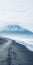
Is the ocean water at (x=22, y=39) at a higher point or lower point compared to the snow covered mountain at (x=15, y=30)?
lower

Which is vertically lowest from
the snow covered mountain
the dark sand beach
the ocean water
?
the dark sand beach

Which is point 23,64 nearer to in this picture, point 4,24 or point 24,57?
point 24,57

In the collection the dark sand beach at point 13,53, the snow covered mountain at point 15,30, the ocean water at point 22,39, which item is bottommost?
the dark sand beach at point 13,53

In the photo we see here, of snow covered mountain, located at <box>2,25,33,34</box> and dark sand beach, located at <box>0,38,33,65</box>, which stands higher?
snow covered mountain, located at <box>2,25,33,34</box>

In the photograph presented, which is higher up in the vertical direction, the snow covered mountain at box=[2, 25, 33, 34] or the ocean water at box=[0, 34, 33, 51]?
the snow covered mountain at box=[2, 25, 33, 34]

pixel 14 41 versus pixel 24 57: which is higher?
pixel 14 41

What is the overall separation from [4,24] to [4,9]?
19 cm

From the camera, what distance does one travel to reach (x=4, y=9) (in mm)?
1420

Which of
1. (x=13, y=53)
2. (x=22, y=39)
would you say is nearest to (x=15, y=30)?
(x=22, y=39)

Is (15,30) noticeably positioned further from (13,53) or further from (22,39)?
(13,53)

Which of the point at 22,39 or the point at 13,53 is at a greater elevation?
the point at 22,39

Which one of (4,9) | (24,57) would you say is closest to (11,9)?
(4,9)

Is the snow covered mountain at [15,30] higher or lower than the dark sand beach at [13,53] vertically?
higher

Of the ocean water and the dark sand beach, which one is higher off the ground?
the ocean water
